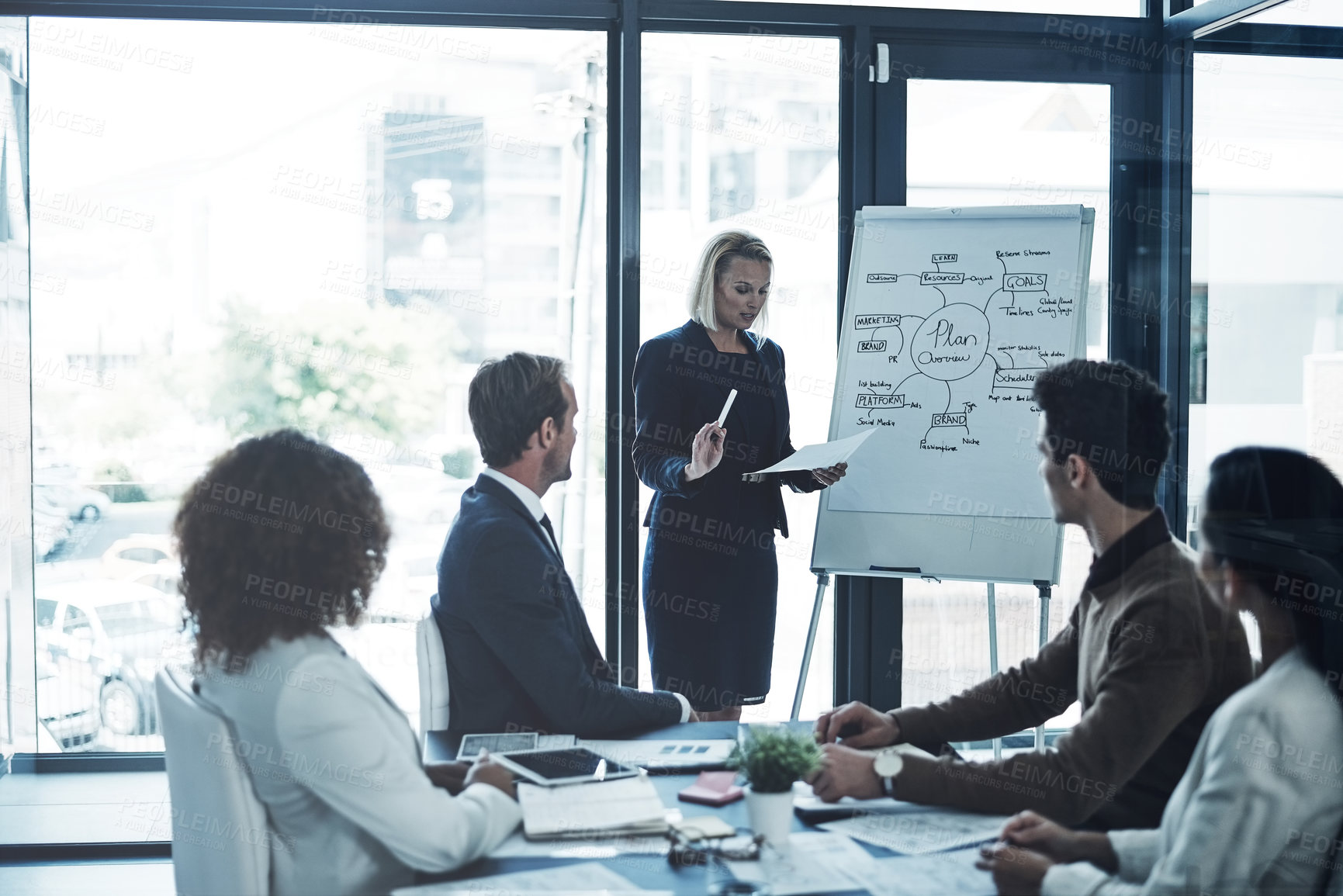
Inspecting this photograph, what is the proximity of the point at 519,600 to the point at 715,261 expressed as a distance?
1.34 meters

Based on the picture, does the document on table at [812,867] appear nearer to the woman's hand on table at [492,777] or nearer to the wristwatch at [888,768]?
the wristwatch at [888,768]

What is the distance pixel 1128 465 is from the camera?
1699mm

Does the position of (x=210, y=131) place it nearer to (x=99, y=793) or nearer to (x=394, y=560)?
(x=394, y=560)

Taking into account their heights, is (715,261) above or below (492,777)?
above

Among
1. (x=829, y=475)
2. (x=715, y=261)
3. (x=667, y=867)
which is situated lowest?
(x=667, y=867)

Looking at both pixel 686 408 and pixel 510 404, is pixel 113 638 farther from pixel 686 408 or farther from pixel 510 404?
pixel 510 404

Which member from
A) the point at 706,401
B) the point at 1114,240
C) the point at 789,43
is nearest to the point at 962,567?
the point at 706,401

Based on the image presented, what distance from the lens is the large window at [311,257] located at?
10.9ft

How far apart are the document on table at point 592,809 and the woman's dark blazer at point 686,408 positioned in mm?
1382

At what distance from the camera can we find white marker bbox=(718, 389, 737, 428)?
8.73ft

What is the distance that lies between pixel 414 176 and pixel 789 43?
1211mm

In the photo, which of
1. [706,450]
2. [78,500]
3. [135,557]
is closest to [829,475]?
[706,450]

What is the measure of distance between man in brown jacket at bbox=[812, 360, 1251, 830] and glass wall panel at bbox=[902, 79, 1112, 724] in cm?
153

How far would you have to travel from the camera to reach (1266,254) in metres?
3.03
